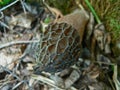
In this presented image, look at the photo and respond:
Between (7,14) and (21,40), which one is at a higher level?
(7,14)

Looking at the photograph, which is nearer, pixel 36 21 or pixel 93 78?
pixel 93 78

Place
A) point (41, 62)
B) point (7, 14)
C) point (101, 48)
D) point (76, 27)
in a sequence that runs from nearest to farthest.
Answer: point (41, 62) → point (76, 27) → point (101, 48) → point (7, 14)

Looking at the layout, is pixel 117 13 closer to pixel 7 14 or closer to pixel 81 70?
pixel 81 70

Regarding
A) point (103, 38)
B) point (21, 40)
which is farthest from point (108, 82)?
point (21, 40)

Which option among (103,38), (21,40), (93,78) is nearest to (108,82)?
(93,78)

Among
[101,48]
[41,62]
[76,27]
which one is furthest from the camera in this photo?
[101,48]

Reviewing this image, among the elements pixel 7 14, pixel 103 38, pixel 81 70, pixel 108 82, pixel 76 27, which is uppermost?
pixel 7 14

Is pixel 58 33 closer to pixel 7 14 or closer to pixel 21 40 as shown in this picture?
pixel 21 40

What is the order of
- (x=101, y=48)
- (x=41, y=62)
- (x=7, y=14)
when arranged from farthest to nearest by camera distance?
(x=7, y=14)
(x=101, y=48)
(x=41, y=62)

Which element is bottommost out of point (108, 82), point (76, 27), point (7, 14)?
point (108, 82)
